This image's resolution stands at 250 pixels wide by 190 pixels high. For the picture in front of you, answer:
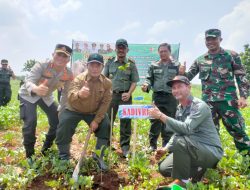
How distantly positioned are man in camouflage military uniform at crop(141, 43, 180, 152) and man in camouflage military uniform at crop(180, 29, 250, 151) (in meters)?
0.83

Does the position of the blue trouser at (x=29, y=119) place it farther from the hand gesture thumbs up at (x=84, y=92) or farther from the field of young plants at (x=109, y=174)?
the hand gesture thumbs up at (x=84, y=92)

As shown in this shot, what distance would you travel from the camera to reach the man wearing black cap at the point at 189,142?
3.40 m

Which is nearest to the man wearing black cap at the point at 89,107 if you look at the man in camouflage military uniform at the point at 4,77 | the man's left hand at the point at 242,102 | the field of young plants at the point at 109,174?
the field of young plants at the point at 109,174

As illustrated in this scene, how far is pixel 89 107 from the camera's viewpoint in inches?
170

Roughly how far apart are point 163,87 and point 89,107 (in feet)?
5.59

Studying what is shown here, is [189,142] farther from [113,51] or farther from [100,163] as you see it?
[113,51]

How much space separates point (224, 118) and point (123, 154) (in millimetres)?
1922

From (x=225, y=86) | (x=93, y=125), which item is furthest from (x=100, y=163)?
(x=225, y=86)

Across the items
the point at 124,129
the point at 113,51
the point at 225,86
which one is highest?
the point at 113,51

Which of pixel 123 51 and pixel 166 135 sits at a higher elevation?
pixel 123 51

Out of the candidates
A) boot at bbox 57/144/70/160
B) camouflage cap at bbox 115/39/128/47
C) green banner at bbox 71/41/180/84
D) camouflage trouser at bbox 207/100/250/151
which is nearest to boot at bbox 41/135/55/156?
boot at bbox 57/144/70/160

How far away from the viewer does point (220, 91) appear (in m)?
4.55

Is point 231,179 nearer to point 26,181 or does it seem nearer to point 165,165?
point 165,165

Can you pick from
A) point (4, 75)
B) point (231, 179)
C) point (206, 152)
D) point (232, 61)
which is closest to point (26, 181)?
point (206, 152)
